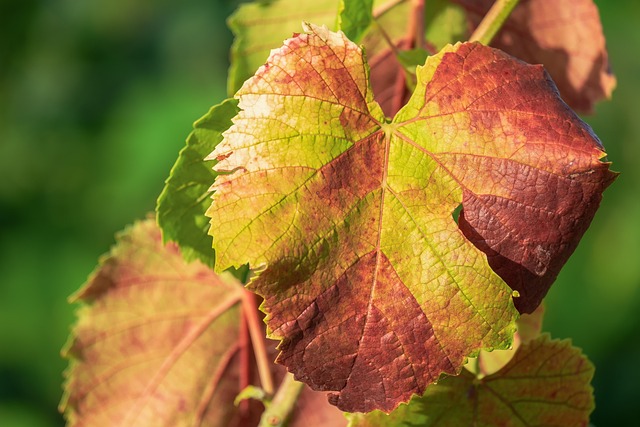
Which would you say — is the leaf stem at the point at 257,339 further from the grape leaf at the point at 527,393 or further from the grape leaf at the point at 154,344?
the grape leaf at the point at 527,393

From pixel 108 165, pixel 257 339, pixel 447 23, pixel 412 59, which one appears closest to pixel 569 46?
pixel 447 23

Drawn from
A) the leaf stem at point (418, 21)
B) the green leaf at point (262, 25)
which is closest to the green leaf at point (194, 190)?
the green leaf at point (262, 25)

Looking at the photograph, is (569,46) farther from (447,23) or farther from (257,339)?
(257,339)

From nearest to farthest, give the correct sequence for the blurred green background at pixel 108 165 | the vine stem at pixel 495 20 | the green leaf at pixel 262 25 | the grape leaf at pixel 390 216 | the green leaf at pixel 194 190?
1. the grape leaf at pixel 390 216
2. the green leaf at pixel 194 190
3. the vine stem at pixel 495 20
4. the green leaf at pixel 262 25
5. the blurred green background at pixel 108 165

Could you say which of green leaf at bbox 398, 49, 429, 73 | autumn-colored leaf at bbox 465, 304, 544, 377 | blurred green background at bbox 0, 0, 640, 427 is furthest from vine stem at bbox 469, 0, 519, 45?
blurred green background at bbox 0, 0, 640, 427

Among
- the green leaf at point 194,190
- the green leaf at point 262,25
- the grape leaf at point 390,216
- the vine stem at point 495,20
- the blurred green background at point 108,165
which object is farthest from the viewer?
the blurred green background at point 108,165

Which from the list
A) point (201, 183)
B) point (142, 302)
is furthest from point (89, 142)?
point (201, 183)

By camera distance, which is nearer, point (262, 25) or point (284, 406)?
point (284, 406)

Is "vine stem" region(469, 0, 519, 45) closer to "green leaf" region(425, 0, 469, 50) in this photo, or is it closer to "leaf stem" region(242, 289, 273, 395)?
"green leaf" region(425, 0, 469, 50)
